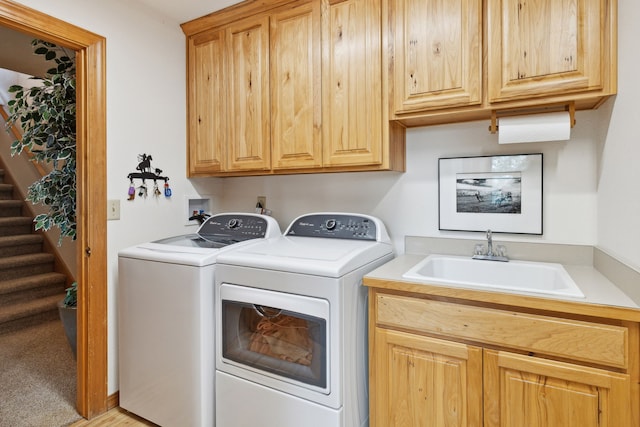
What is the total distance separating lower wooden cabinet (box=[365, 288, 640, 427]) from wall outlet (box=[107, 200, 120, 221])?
4.96 ft

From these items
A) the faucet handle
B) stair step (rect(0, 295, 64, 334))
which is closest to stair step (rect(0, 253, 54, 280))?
stair step (rect(0, 295, 64, 334))

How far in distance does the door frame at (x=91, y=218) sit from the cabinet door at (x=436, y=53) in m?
1.57

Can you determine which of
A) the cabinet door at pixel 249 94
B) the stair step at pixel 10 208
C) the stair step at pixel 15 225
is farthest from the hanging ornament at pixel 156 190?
the stair step at pixel 10 208

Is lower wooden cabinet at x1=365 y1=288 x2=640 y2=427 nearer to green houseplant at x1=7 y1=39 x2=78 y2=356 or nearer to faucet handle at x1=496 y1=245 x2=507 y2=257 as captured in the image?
faucet handle at x1=496 y1=245 x2=507 y2=257

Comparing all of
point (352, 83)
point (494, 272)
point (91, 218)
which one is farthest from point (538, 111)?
point (91, 218)

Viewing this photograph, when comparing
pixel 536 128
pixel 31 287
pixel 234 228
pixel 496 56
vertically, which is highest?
pixel 496 56

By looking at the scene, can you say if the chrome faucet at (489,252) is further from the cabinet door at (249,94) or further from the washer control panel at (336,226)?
the cabinet door at (249,94)

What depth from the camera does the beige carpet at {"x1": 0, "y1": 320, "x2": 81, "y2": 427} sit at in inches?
72.8

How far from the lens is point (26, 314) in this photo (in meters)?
3.04

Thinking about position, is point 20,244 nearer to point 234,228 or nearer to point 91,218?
point 91,218

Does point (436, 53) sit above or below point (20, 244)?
above

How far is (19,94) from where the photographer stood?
2006mm

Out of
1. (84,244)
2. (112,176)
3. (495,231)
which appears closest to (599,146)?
(495,231)

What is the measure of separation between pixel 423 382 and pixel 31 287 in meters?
3.72
